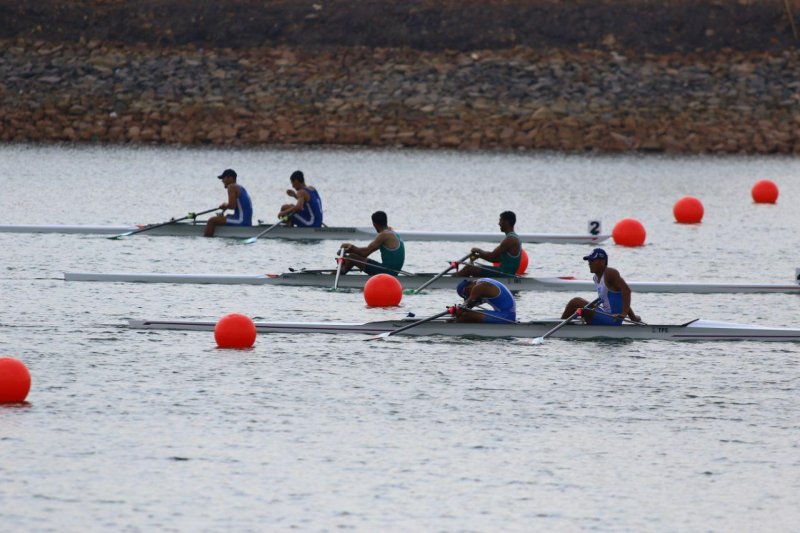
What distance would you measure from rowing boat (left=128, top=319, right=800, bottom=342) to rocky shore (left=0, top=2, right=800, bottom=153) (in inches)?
1684

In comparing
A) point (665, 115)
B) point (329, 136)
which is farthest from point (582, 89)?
point (329, 136)

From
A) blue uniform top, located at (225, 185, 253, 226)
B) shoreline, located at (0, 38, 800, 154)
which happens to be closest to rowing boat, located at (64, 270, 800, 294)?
blue uniform top, located at (225, 185, 253, 226)

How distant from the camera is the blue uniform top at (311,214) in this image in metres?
31.0

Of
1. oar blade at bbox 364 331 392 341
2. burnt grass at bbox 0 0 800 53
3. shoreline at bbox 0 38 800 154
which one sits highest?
burnt grass at bbox 0 0 800 53

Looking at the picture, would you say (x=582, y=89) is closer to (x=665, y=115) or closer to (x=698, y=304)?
(x=665, y=115)

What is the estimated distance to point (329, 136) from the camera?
64.2m

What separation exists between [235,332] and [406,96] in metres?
46.7

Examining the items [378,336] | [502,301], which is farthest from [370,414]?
[502,301]

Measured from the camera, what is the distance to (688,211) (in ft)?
128

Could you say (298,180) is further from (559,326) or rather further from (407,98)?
(407,98)

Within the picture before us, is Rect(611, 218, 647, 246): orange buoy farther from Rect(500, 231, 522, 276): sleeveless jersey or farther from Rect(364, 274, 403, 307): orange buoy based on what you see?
Rect(364, 274, 403, 307): orange buoy

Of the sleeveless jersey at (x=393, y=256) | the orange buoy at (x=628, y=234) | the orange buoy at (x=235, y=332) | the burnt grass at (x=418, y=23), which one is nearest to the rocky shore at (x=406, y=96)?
the burnt grass at (x=418, y=23)

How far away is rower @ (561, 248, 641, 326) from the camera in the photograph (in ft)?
65.6

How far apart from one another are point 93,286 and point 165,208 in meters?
16.0
